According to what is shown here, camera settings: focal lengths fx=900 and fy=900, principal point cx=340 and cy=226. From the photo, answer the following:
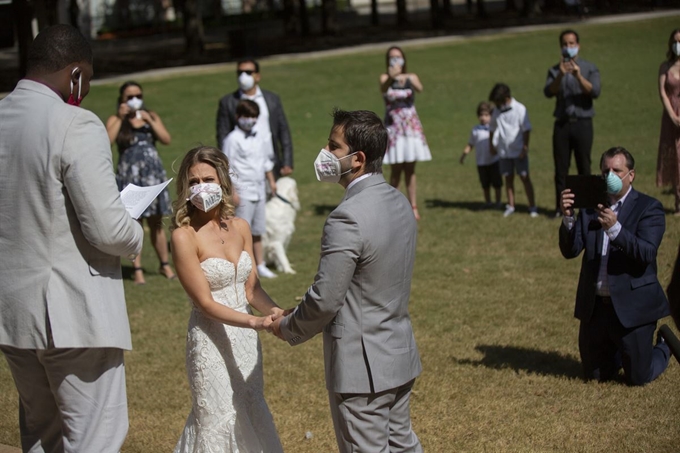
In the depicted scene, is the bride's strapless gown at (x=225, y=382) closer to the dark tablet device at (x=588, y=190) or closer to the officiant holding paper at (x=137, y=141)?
the dark tablet device at (x=588, y=190)

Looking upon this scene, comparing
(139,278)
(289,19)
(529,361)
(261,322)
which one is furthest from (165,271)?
(289,19)

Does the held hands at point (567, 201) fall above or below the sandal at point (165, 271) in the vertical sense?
above

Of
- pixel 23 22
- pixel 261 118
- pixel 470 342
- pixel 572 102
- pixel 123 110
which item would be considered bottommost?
pixel 470 342

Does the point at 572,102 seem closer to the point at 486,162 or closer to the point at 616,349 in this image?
the point at 486,162

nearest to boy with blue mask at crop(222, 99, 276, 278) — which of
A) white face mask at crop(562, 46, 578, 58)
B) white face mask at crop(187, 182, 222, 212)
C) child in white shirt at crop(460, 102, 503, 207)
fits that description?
white face mask at crop(562, 46, 578, 58)

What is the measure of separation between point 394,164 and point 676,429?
7.96m

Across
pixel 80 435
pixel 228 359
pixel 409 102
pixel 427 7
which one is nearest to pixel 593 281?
pixel 228 359

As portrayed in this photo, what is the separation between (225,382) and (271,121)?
6510 mm

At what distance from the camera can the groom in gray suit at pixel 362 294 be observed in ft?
13.9

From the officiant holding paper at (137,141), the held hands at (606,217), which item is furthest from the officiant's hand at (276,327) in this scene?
the officiant holding paper at (137,141)

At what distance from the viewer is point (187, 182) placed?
4.98 m

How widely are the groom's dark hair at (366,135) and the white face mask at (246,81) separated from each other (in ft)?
22.0

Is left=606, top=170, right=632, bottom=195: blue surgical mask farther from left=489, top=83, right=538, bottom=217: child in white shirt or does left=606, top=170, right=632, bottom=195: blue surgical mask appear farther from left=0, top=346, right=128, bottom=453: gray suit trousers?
left=489, top=83, right=538, bottom=217: child in white shirt

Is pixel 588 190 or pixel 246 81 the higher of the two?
pixel 246 81
